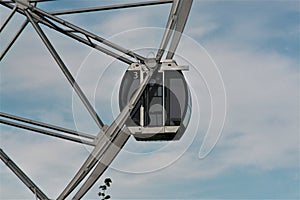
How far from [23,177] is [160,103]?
435 cm

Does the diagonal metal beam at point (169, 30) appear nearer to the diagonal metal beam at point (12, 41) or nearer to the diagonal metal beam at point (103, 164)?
the diagonal metal beam at point (103, 164)

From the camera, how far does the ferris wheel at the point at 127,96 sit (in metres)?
20.1

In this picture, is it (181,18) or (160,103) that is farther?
(181,18)

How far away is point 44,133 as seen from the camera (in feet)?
71.8

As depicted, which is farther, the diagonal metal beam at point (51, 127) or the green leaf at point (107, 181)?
the green leaf at point (107, 181)

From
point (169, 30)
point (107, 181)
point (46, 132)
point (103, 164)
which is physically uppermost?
point (169, 30)

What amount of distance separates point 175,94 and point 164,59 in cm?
110

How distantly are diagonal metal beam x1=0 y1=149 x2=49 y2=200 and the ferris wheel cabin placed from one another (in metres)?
3.23

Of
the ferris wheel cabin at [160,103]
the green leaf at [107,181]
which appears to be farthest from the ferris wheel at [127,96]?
the green leaf at [107,181]

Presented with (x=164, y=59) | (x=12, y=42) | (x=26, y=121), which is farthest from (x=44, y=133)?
(x=164, y=59)

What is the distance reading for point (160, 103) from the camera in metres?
20.3

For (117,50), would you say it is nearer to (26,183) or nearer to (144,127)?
(144,127)

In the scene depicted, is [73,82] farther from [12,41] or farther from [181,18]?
[181,18]

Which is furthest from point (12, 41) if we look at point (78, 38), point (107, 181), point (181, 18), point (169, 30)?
point (107, 181)
